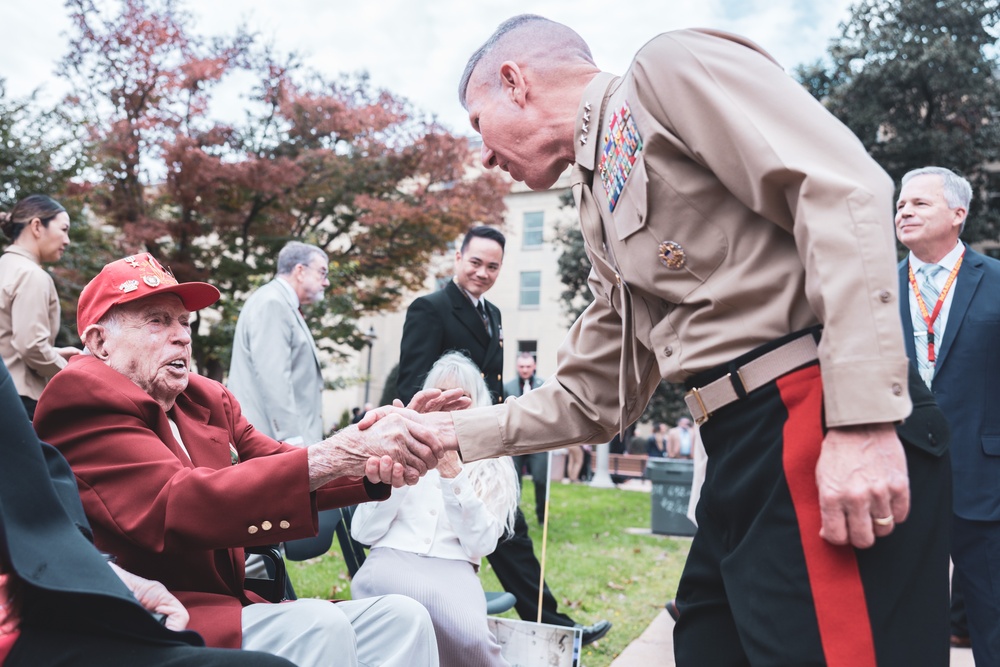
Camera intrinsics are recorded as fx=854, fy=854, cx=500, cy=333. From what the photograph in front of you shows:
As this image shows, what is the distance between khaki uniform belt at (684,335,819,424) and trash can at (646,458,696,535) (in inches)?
300

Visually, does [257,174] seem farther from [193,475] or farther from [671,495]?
[193,475]

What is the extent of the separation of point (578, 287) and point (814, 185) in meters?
21.5

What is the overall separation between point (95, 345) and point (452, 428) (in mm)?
1070

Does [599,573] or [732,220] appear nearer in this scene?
[732,220]

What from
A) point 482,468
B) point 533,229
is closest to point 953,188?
point 482,468

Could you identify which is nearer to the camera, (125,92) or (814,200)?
(814,200)

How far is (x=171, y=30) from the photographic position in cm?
1430

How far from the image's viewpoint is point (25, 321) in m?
4.96

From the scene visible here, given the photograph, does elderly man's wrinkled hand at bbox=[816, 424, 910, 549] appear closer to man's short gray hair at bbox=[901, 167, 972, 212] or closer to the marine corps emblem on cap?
the marine corps emblem on cap

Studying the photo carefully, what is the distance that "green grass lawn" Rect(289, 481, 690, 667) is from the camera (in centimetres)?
560

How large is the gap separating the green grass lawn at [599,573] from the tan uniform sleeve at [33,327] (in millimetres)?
2094

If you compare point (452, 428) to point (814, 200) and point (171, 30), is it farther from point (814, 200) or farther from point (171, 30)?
point (171, 30)

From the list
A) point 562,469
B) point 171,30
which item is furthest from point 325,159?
point 562,469

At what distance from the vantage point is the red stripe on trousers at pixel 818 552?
1.53m
